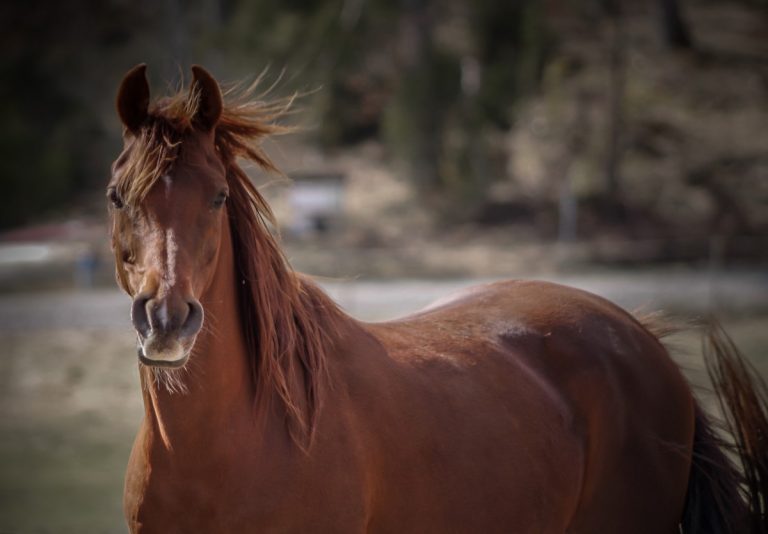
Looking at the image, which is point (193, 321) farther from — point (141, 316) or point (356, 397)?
point (356, 397)

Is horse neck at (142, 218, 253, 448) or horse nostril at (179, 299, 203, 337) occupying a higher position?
horse nostril at (179, 299, 203, 337)

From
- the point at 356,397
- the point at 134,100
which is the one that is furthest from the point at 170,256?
the point at 356,397

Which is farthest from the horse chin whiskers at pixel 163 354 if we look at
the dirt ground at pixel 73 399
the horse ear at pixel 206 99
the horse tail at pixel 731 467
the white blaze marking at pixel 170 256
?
the dirt ground at pixel 73 399

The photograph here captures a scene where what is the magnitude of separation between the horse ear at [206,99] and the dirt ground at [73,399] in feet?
8.21

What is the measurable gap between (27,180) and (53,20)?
8.03 meters

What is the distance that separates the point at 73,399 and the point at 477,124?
1008 centimetres

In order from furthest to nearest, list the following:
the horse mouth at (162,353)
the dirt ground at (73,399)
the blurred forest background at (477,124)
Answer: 1. the blurred forest background at (477,124)
2. the dirt ground at (73,399)
3. the horse mouth at (162,353)

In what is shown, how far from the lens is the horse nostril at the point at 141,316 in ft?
5.49

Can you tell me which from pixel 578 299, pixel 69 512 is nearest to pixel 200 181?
pixel 578 299

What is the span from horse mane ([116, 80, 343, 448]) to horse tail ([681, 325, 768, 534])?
1.51m

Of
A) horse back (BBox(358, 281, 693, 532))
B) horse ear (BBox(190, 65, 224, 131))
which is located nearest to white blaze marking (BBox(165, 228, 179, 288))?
horse ear (BBox(190, 65, 224, 131))

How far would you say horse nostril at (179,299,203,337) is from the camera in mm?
1688

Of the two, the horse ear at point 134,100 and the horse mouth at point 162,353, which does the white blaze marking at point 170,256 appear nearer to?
the horse mouth at point 162,353

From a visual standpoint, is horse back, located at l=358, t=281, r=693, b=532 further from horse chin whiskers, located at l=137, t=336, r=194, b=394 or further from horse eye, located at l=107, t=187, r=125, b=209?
horse eye, located at l=107, t=187, r=125, b=209
